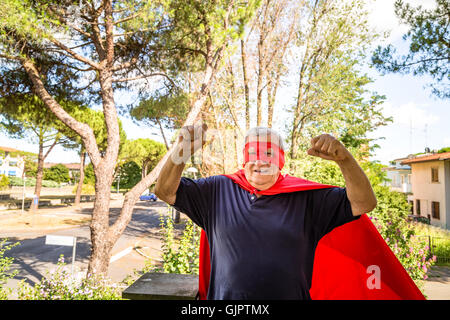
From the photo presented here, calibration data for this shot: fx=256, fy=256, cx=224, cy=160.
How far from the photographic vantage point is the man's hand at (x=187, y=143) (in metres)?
1.00

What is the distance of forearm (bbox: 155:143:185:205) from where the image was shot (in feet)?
3.32

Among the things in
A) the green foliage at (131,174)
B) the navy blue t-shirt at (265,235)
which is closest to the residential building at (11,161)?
the green foliage at (131,174)

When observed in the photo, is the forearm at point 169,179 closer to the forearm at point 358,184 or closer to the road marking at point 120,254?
the forearm at point 358,184

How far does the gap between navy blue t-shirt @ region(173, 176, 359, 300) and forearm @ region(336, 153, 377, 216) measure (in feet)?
0.26

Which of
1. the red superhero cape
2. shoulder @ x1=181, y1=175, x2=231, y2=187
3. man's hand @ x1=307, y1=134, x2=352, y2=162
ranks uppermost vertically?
man's hand @ x1=307, y1=134, x2=352, y2=162

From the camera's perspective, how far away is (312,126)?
7328 millimetres

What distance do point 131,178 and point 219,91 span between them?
1118 inches

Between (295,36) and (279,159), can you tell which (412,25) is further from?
(279,159)

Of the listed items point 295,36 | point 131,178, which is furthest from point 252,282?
point 131,178

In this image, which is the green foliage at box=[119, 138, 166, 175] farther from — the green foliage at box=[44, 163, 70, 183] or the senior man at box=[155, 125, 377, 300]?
the senior man at box=[155, 125, 377, 300]

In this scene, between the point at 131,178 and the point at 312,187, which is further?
the point at 131,178

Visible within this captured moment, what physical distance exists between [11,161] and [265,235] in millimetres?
37062

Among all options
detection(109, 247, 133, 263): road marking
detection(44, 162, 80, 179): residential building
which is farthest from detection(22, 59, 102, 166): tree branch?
detection(44, 162, 80, 179): residential building

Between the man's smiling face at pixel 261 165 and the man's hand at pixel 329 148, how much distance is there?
238 millimetres
